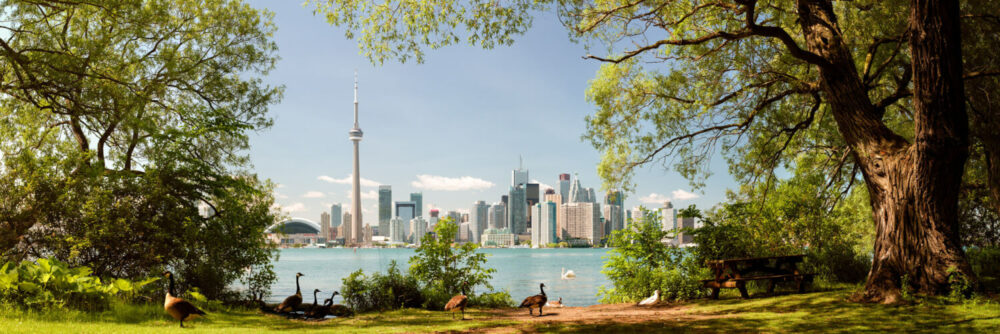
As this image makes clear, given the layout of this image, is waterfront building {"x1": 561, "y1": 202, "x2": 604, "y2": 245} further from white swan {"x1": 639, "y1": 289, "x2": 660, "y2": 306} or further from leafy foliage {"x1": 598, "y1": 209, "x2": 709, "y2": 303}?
white swan {"x1": 639, "y1": 289, "x2": 660, "y2": 306}

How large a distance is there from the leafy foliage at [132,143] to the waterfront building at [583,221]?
144 meters

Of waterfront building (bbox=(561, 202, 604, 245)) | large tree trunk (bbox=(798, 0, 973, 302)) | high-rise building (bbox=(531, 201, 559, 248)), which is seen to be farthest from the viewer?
high-rise building (bbox=(531, 201, 559, 248))

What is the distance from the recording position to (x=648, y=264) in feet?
49.1

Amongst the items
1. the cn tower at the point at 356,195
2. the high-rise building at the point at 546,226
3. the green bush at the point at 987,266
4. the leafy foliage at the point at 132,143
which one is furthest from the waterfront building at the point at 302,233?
the green bush at the point at 987,266

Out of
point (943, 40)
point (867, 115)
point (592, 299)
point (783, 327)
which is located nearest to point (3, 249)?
point (783, 327)

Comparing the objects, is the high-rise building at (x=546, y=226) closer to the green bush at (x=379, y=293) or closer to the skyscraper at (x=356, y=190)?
the skyscraper at (x=356, y=190)

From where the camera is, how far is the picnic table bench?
1262 centimetres

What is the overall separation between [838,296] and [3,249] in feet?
57.0

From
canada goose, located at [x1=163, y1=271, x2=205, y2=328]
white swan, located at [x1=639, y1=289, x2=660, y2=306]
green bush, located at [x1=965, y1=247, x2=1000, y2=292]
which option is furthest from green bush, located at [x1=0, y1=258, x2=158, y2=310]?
green bush, located at [x1=965, y1=247, x2=1000, y2=292]

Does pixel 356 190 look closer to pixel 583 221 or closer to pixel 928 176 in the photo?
pixel 583 221

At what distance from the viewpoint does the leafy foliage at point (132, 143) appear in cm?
1266

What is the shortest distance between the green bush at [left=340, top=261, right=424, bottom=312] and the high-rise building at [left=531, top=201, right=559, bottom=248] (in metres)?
172

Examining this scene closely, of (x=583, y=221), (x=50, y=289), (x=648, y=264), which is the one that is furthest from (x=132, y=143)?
(x=583, y=221)

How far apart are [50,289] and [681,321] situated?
1083 centimetres
